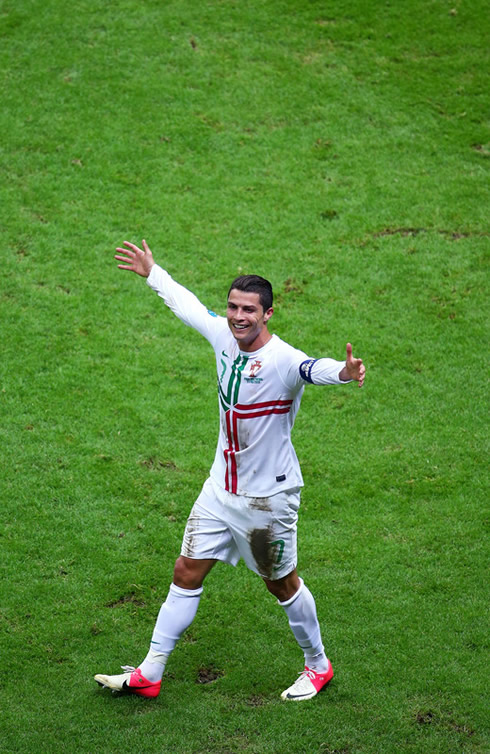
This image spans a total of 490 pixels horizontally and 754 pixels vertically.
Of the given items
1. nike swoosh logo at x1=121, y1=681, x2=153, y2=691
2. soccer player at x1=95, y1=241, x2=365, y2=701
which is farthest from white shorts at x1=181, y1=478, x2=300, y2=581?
nike swoosh logo at x1=121, y1=681, x2=153, y2=691

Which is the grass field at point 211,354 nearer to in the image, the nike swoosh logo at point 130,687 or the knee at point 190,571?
the nike swoosh logo at point 130,687

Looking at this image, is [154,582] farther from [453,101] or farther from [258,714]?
[453,101]

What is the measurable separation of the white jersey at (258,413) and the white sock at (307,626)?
778 mm

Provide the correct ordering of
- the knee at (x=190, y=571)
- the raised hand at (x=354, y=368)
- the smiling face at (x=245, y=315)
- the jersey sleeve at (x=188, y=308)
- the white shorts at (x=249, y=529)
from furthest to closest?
the jersey sleeve at (x=188, y=308) → the knee at (x=190, y=571) → the white shorts at (x=249, y=529) → the smiling face at (x=245, y=315) → the raised hand at (x=354, y=368)

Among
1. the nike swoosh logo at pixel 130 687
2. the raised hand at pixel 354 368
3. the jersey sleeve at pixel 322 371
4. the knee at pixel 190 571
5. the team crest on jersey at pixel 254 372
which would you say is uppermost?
the raised hand at pixel 354 368

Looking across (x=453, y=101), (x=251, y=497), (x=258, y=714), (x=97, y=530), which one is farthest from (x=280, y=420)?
(x=453, y=101)

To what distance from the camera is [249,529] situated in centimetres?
569

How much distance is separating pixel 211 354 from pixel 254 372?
12.9ft

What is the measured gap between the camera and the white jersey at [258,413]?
5.52m

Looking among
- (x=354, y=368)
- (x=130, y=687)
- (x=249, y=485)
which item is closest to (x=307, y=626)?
(x=249, y=485)

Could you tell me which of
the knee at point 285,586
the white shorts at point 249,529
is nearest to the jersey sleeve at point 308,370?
the white shorts at point 249,529

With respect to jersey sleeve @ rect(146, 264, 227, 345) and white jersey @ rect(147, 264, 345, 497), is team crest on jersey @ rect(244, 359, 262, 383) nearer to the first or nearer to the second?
white jersey @ rect(147, 264, 345, 497)

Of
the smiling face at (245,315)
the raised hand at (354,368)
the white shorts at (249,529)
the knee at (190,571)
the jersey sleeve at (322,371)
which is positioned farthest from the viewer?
the knee at (190,571)

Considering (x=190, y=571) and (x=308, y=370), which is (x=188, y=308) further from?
(x=190, y=571)
